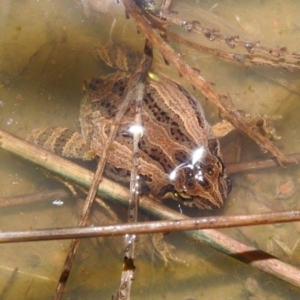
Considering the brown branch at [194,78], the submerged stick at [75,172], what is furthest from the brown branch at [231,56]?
the submerged stick at [75,172]

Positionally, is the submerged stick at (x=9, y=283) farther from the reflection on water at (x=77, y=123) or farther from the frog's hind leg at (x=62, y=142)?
the frog's hind leg at (x=62, y=142)

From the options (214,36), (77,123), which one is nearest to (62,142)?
(77,123)

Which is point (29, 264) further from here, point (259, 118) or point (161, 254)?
point (259, 118)

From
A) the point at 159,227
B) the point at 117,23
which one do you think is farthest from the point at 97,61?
the point at 159,227

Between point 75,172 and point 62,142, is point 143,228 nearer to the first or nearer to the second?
point 75,172

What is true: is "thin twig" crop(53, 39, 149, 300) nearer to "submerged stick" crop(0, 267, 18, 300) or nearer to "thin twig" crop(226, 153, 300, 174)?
"submerged stick" crop(0, 267, 18, 300)

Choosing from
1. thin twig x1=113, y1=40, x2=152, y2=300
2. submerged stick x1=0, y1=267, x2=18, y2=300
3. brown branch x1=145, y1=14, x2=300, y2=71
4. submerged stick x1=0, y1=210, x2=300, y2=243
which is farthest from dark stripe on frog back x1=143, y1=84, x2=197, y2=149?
submerged stick x1=0, y1=267, x2=18, y2=300
